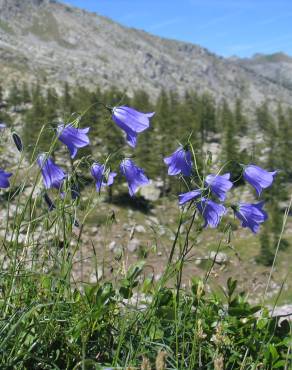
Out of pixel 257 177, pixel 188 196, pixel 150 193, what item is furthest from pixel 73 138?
pixel 150 193

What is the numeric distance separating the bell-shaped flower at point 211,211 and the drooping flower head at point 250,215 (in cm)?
11

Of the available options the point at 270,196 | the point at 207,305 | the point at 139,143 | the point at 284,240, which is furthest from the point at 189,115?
the point at 207,305

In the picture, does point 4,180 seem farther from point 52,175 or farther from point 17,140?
point 52,175

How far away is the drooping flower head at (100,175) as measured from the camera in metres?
2.83

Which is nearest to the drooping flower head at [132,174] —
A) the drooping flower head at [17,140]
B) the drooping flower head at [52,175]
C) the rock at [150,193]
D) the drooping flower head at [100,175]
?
the drooping flower head at [100,175]

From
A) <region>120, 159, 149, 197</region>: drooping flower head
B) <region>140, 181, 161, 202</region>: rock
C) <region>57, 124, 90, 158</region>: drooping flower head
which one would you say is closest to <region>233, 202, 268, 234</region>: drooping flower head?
<region>120, 159, 149, 197</region>: drooping flower head

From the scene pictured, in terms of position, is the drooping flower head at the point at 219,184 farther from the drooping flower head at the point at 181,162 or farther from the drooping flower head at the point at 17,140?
the drooping flower head at the point at 17,140

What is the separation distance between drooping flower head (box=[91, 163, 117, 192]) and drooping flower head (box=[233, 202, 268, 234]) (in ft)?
2.36

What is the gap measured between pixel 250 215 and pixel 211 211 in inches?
9.3

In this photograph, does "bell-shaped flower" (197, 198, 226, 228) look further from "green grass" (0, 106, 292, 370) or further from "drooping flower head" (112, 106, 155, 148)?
"drooping flower head" (112, 106, 155, 148)

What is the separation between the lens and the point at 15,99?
246ft

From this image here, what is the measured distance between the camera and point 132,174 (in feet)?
9.80

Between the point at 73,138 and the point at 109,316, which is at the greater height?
the point at 73,138

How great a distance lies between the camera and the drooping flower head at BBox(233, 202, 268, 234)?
2824 millimetres
